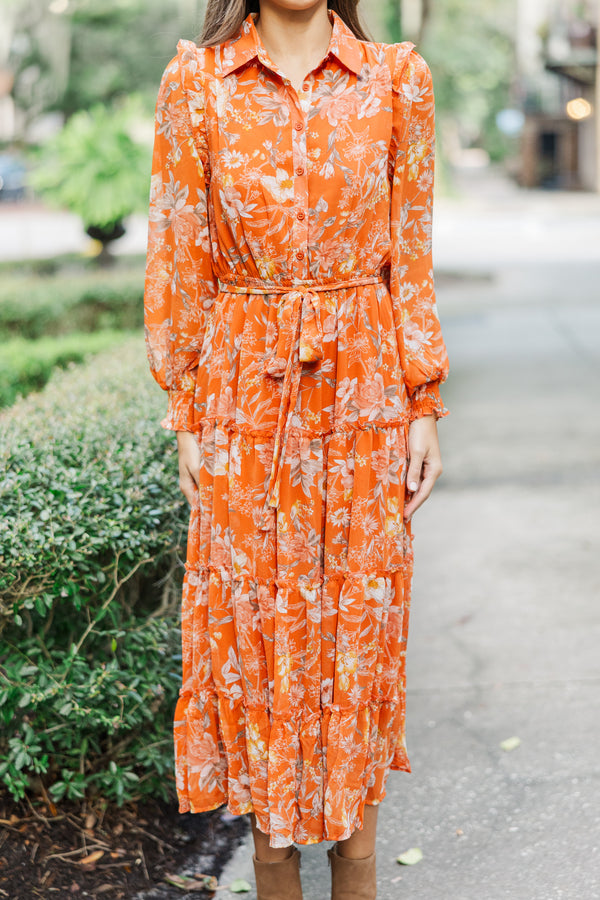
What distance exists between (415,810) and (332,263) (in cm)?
163

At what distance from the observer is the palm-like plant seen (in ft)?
32.5

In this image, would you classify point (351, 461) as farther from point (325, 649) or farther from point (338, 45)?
point (338, 45)

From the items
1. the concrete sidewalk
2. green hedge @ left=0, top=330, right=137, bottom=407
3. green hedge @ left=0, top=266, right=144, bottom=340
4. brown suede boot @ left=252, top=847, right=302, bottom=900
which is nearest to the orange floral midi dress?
brown suede boot @ left=252, top=847, right=302, bottom=900

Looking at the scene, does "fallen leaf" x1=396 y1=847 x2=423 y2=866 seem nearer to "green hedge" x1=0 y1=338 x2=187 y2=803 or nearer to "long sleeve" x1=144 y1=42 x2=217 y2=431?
"green hedge" x1=0 y1=338 x2=187 y2=803

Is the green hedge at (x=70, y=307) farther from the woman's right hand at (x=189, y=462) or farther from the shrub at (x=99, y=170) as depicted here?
the woman's right hand at (x=189, y=462)

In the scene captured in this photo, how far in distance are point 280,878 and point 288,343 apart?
1121 millimetres

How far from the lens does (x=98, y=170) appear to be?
1002cm

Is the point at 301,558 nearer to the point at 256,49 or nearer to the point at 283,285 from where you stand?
the point at 283,285

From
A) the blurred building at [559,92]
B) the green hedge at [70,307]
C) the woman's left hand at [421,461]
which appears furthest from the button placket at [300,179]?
the blurred building at [559,92]

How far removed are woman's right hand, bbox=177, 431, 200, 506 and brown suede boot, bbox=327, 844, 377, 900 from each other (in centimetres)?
83

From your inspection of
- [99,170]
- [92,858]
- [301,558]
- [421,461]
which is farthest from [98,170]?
[301,558]

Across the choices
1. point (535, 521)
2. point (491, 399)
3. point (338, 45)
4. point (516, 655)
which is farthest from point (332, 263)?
point (491, 399)

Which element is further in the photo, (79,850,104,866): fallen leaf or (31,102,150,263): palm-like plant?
(31,102,150,263): palm-like plant

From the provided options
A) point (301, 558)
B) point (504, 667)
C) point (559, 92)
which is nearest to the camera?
point (301, 558)
